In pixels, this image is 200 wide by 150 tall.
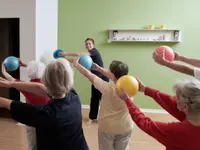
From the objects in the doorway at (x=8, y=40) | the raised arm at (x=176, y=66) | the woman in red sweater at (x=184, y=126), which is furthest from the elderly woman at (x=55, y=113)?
the doorway at (x=8, y=40)

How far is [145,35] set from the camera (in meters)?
4.70

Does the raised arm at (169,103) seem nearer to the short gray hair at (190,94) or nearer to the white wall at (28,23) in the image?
the short gray hair at (190,94)

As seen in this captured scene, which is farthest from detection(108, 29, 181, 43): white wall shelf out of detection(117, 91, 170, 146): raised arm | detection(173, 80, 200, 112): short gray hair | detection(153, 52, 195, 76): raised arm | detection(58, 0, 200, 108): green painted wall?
detection(173, 80, 200, 112): short gray hair

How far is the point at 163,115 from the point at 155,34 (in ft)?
5.39

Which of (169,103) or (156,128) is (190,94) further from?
(169,103)

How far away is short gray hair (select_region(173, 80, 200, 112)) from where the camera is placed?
1.10 m

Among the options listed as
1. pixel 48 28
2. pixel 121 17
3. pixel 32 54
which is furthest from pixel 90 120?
pixel 121 17

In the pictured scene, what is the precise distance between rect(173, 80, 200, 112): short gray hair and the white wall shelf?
364 cm

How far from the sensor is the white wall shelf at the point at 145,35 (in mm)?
4609

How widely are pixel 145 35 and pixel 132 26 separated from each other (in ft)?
1.08

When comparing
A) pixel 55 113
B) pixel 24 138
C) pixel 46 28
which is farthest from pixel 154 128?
pixel 46 28

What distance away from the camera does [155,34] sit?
4660 millimetres

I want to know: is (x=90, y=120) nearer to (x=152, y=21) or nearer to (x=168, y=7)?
(x=152, y=21)

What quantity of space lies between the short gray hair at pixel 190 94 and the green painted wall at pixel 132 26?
3.67m
